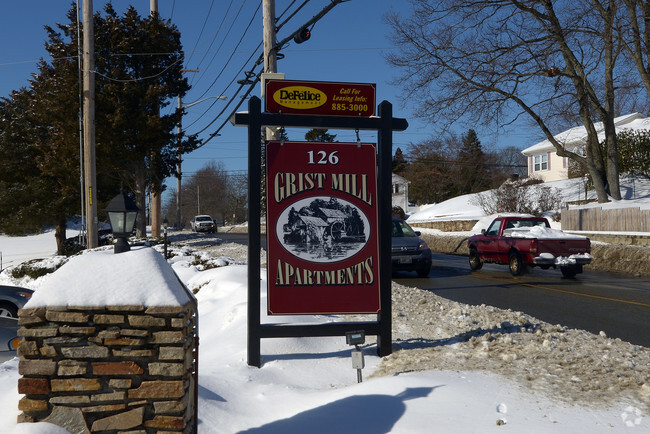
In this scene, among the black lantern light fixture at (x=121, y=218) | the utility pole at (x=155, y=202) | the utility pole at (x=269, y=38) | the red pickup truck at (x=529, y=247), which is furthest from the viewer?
the utility pole at (x=155, y=202)

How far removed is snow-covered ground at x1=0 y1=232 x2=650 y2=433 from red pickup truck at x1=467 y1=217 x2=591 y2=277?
25.9 ft

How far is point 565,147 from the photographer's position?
46344 mm

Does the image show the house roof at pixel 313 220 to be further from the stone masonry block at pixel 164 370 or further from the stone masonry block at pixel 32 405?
the stone masonry block at pixel 32 405

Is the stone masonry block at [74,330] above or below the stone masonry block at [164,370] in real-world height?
above

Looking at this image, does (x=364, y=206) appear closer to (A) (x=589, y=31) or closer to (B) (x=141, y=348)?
(B) (x=141, y=348)

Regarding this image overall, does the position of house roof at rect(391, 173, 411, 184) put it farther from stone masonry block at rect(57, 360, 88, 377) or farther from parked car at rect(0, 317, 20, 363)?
stone masonry block at rect(57, 360, 88, 377)

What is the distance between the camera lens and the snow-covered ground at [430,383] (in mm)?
4445

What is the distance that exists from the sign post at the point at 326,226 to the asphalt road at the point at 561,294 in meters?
3.94

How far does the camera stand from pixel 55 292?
3.93 m

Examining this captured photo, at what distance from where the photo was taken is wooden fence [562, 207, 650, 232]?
22.6 metres

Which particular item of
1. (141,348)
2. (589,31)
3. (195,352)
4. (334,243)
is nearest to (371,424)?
(195,352)

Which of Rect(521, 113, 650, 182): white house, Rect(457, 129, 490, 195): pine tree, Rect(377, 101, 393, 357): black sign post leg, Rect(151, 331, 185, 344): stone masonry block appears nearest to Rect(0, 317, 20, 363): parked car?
Rect(151, 331, 185, 344): stone masonry block

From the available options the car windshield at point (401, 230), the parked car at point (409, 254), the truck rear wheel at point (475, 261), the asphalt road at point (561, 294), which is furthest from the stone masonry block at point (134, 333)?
the truck rear wheel at point (475, 261)

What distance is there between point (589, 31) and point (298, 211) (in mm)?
22521
